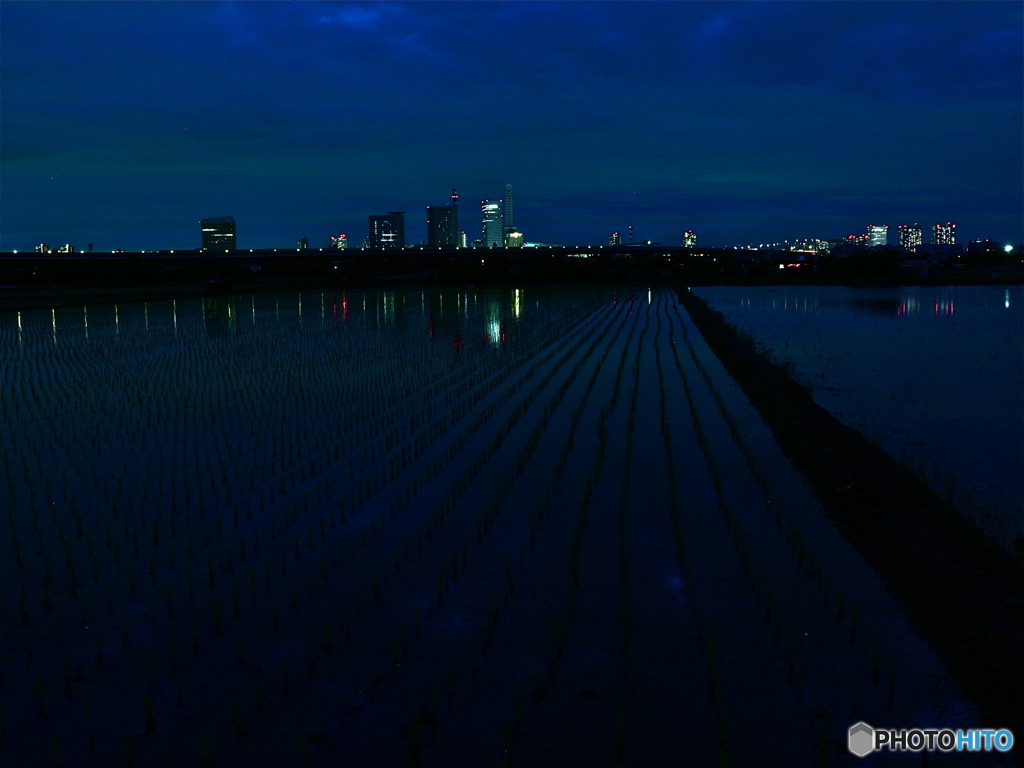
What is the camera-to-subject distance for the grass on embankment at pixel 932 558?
3660mm

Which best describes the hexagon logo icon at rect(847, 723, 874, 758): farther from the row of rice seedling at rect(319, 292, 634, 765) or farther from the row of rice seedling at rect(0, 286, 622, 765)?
the row of rice seedling at rect(0, 286, 622, 765)

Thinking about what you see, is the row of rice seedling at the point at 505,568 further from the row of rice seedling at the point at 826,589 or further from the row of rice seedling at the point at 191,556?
the row of rice seedling at the point at 826,589

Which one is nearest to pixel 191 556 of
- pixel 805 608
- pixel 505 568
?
pixel 505 568

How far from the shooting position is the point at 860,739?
10.7 ft

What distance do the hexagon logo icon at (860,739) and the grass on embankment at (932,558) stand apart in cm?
52

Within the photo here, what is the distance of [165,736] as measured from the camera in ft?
10.8

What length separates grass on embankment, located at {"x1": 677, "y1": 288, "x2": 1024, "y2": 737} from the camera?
366cm

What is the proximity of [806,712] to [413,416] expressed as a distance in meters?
6.73

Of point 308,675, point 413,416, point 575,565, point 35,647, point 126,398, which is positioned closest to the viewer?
point 308,675

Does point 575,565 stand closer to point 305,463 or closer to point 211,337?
point 305,463

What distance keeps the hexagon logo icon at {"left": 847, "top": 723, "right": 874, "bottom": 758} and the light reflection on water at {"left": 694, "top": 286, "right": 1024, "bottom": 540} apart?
2.81m

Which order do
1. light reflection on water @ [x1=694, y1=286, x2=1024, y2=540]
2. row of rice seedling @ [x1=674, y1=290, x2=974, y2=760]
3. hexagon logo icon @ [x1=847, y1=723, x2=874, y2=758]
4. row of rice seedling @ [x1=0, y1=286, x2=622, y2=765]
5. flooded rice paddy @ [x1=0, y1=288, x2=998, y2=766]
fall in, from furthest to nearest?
light reflection on water @ [x1=694, y1=286, x2=1024, y2=540] → row of rice seedling @ [x1=0, y1=286, x2=622, y2=765] → row of rice seedling @ [x1=674, y1=290, x2=974, y2=760] → flooded rice paddy @ [x1=0, y1=288, x2=998, y2=766] → hexagon logo icon @ [x1=847, y1=723, x2=874, y2=758]

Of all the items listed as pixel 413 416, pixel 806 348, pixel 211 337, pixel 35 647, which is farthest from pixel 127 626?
pixel 211 337

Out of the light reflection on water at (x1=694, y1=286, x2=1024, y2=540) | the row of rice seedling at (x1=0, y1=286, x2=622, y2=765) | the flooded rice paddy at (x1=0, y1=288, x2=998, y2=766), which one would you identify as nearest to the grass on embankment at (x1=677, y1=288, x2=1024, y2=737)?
the flooded rice paddy at (x1=0, y1=288, x2=998, y2=766)
